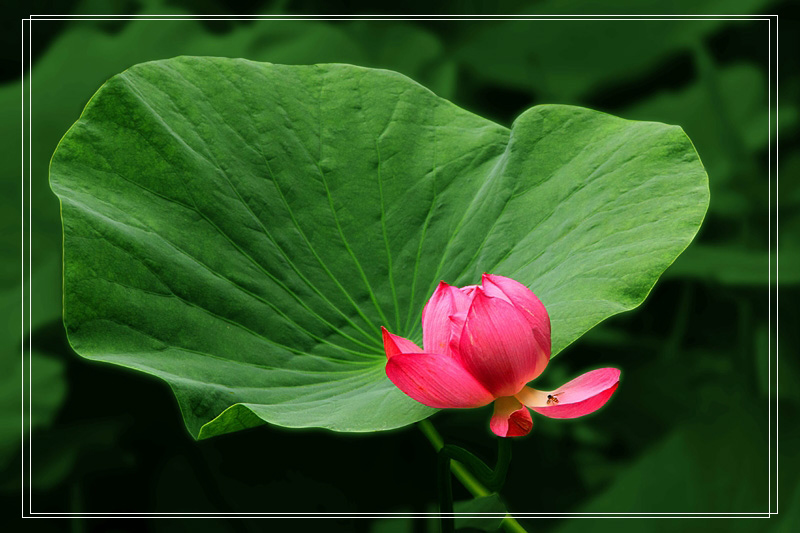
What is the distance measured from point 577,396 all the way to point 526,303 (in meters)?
0.07

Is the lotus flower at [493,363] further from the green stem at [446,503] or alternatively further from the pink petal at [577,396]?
the green stem at [446,503]

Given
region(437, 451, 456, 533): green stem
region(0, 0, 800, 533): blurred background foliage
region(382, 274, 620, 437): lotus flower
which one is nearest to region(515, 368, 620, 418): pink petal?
region(382, 274, 620, 437): lotus flower

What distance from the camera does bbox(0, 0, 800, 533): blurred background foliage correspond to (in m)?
1.19

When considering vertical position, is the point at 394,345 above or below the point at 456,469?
above

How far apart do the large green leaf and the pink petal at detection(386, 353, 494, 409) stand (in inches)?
1.5

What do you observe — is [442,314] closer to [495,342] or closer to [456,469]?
[495,342]

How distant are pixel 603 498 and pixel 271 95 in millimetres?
A: 774

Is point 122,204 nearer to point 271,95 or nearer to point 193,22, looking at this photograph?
point 271,95

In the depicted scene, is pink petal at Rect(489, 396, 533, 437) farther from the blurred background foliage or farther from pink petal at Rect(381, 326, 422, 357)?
the blurred background foliage

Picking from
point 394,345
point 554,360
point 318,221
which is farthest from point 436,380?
point 554,360

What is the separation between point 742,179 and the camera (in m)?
1.52

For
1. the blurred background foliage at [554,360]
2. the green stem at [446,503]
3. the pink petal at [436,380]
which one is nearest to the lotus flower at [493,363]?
the pink petal at [436,380]

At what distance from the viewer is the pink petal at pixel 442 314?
0.51 meters

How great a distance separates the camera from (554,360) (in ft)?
4.50
